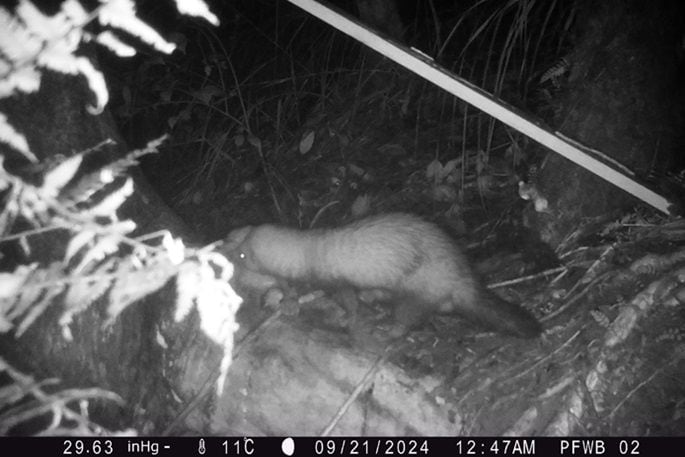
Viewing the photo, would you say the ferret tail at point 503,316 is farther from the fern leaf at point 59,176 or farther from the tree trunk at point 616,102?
the fern leaf at point 59,176

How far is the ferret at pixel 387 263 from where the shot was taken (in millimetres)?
2857

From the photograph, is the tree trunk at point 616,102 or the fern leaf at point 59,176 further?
the tree trunk at point 616,102

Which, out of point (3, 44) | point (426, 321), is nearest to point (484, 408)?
point (426, 321)

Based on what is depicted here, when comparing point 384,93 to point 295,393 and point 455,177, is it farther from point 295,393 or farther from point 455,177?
point 295,393

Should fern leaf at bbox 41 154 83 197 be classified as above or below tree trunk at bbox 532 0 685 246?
below

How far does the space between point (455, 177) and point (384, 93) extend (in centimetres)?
114
